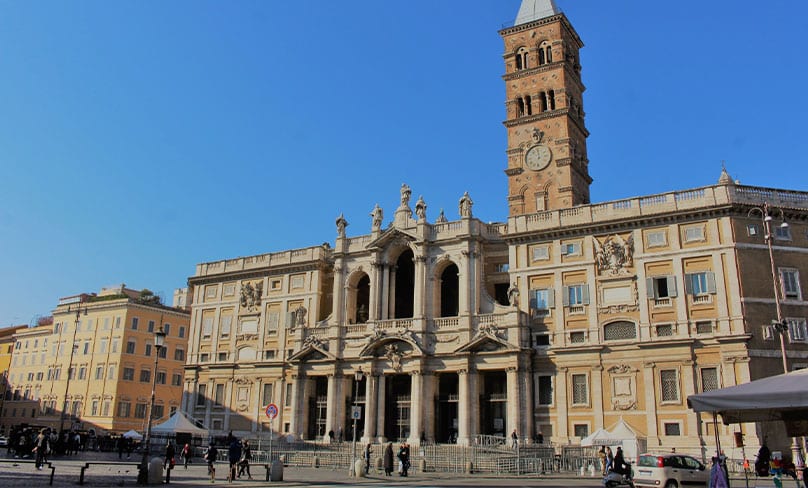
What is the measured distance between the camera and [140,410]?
6631cm

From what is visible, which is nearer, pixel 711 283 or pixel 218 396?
pixel 711 283

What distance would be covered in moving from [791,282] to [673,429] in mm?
10665

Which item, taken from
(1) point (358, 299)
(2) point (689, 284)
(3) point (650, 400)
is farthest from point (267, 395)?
(2) point (689, 284)

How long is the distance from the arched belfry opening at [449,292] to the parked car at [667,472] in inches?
1071

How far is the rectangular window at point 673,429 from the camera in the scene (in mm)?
38219

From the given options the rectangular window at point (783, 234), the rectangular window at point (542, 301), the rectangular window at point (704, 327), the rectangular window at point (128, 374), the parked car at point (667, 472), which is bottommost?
the parked car at point (667, 472)

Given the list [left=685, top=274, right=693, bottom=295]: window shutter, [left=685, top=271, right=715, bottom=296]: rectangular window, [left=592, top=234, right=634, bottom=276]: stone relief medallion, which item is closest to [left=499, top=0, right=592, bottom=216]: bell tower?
[left=592, top=234, right=634, bottom=276]: stone relief medallion

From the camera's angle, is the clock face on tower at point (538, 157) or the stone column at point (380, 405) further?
the clock face on tower at point (538, 157)

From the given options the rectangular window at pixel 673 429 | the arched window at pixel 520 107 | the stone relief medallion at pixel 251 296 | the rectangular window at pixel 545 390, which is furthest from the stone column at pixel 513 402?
the arched window at pixel 520 107

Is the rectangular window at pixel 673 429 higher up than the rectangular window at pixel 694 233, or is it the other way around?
the rectangular window at pixel 694 233

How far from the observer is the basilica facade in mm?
39031

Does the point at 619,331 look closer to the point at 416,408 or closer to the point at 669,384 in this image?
the point at 669,384

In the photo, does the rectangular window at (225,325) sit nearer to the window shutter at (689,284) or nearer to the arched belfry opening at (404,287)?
the arched belfry opening at (404,287)

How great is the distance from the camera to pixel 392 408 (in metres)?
47.8
